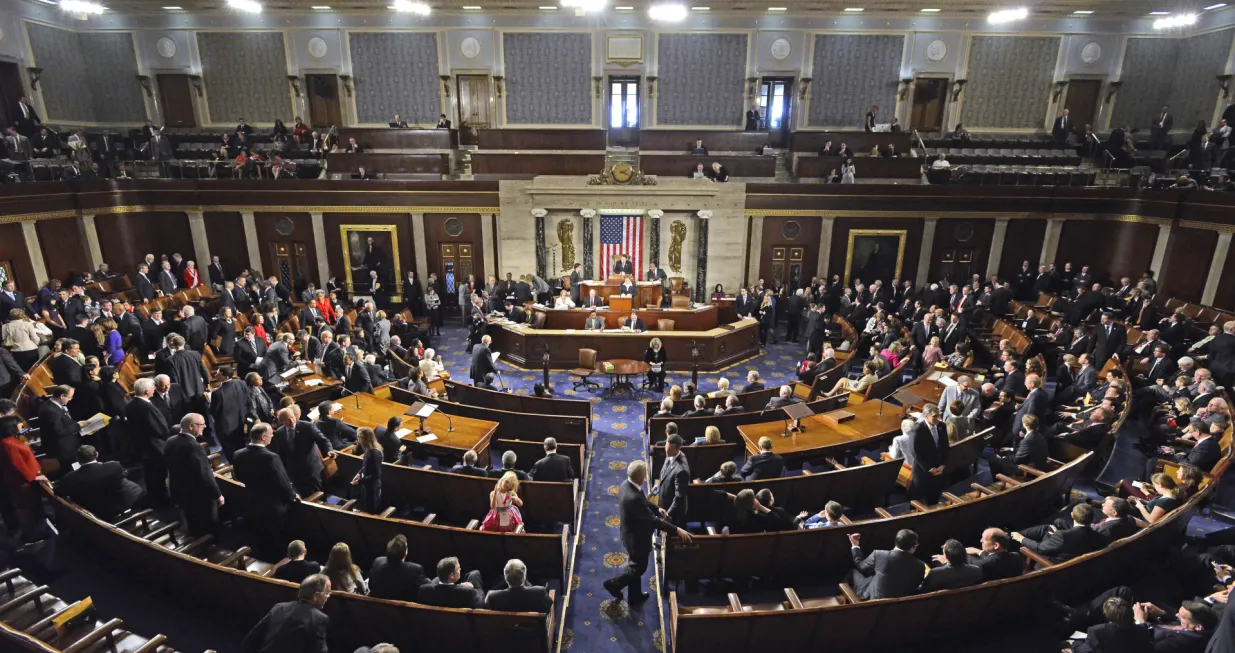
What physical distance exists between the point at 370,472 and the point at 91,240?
14612mm

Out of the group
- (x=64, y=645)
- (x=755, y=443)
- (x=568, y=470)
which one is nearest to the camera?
(x=64, y=645)

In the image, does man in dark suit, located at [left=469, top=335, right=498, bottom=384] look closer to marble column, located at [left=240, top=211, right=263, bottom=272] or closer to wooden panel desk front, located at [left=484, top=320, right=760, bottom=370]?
wooden panel desk front, located at [left=484, top=320, right=760, bottom=370]

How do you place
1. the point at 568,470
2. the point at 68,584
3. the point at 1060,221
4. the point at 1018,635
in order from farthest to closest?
the point at 1060,221, the point at 568,470, the point at 68,584, the point at 1018,635

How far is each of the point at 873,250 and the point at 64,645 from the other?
57.5 feet

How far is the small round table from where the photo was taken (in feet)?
35.5

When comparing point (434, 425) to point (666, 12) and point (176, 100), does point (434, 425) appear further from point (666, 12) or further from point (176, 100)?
point (176, 100)

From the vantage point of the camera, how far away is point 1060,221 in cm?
1652

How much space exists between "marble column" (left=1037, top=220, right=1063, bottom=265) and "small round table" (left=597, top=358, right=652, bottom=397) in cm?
1299

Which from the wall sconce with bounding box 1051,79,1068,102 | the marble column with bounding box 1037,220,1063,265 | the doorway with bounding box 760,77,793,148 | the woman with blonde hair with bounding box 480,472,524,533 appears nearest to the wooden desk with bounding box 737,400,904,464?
the woman with blonde hair with bounding box 480,472,524,533

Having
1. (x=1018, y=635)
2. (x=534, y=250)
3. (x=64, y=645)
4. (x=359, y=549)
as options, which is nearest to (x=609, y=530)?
(x=359, y=549)

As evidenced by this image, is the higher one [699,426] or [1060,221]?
[1060,221]

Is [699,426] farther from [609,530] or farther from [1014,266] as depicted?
[1014,266]

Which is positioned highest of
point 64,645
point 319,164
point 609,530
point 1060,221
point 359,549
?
point 319,164

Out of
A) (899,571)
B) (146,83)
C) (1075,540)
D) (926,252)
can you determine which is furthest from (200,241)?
(926,252)
